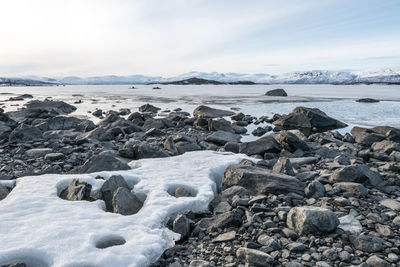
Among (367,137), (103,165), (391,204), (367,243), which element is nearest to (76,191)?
(103,165)

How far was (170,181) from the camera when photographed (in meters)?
8.37

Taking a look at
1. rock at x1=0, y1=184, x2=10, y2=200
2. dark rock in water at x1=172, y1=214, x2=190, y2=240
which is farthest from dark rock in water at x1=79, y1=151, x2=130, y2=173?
dark rock in water at x1=172, y1=214, x2=190, y2=240

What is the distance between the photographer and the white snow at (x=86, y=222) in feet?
15.3

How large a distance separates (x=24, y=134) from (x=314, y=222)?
15.6 m

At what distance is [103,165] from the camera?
9.42 meters

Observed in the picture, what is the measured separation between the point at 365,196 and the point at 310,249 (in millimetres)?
3271

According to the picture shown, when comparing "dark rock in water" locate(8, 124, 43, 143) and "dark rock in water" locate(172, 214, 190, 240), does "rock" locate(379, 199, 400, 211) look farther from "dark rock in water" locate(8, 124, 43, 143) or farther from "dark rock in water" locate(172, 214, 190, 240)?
"dark rock in water" locate(8, 124, 43, 143)

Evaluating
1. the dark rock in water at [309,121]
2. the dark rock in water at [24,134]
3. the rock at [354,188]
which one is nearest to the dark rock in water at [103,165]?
the rock at [354,188]

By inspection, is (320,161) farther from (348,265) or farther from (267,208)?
(348,265)

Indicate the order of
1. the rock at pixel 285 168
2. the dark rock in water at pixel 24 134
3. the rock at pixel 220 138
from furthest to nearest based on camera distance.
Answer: the rock at pixel 220 138 → the dark rock in water at pixel 24 134 → the rock at pixel 285 168

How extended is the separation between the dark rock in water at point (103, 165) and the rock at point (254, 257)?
5.86 m

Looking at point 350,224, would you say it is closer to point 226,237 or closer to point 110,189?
point 226,237

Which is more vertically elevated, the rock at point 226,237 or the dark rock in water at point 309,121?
the rock at point 226,237

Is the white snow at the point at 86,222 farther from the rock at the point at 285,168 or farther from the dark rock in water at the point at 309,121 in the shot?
the dark rock in water at the point at 309,121
